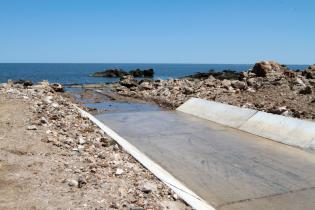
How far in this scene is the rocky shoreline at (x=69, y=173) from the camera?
18.2 feet

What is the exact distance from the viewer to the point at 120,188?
6.11 meters

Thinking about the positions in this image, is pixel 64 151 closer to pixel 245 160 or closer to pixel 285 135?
pixel 245 160

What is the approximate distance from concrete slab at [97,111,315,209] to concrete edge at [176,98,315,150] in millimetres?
335

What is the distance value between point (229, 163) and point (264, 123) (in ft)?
12.2

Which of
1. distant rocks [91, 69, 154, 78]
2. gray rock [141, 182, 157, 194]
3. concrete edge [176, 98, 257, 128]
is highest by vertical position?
gray rock [141, 182, 157, 194]

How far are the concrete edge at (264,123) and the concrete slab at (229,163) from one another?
335 mm

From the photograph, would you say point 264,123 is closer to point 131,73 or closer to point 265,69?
point 265,69

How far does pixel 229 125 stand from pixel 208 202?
7.33m

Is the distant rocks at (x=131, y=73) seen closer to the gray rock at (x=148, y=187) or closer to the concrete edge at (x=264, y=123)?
the concrete edge at (x=264, y=123)

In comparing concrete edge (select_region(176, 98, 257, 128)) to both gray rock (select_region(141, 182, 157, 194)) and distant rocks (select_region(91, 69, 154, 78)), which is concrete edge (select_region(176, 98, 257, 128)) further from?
distant rocks (select_region(91, 69, 154, 78))

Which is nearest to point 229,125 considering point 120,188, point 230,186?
point 230,186

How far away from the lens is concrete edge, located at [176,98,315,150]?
10416 mm

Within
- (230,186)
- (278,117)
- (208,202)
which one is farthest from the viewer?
(278,117)

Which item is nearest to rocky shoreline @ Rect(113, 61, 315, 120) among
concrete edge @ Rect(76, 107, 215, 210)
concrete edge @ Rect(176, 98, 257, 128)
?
concrete edge @ Rect(176, 98, 257, 128)
